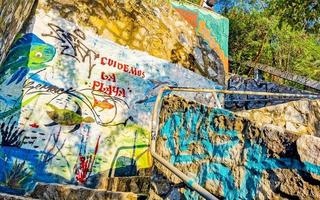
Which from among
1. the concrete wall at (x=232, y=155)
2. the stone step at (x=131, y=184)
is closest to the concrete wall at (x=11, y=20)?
the stone step at (x=131, y=184)

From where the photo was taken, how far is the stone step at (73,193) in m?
4.55

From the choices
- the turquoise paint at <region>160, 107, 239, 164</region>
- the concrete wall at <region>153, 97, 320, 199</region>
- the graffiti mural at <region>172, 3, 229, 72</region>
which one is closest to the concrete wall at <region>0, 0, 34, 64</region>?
the concrete wall at <region>153, 97, 320, 199</region>

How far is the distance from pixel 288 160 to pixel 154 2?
6.28 m

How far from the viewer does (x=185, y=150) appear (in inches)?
172

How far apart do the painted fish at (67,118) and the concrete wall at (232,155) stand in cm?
261

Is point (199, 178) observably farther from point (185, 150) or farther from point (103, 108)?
point (103, 108)

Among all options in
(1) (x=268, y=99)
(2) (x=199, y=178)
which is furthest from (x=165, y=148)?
(1) (x=268, y=99)

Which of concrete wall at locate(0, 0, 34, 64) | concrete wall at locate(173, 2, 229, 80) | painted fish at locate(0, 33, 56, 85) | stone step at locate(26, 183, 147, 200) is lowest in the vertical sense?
stone step at locate(26, 183, 147, 200)

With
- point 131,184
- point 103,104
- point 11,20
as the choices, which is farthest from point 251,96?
point 131,184

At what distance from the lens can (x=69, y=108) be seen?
7.00m

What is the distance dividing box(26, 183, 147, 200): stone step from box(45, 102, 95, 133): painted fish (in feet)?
5.36

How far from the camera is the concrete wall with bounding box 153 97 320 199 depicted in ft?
11.0

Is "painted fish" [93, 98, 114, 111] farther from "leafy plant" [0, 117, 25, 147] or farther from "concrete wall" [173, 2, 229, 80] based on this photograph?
"concrete wall" [173, 2, 229, 80]

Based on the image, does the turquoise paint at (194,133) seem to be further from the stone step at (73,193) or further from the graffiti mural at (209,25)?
the graffiti mural at (209,25)
